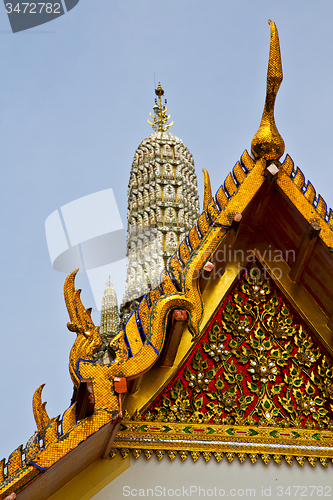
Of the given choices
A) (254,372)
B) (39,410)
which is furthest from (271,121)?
(39,410)

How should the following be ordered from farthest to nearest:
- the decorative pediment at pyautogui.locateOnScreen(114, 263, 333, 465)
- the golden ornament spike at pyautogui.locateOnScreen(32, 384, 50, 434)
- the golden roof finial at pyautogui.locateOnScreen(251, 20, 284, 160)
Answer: the golden roof finial at pyautogui.locateOnScreen(251, 20, 284, 160), the golden ornament spike at pyautogui.locateOnScreen(32, 384, 50, 434), the decorative pediment at pyautogui.locateOnScreen(114, 263, 333, 465)

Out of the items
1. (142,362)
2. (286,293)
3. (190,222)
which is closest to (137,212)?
(190,222)

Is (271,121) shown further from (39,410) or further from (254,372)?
(39,410)

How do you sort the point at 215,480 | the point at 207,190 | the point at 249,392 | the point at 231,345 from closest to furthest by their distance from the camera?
1. the point at 215,480
2. the point at 249,392
3. the point at 231,345
4. the point at 207,190

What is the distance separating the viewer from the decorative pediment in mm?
4230

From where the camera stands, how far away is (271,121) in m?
4.73

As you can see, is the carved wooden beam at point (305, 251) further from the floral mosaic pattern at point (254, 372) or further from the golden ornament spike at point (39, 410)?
the golden ornament spike at point (39, 410)

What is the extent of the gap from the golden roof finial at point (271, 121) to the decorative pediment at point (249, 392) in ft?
3.29

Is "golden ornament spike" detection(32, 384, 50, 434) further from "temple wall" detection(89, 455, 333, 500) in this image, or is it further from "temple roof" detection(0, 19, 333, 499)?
"temple wall" detection(89, 455, 333, 500)

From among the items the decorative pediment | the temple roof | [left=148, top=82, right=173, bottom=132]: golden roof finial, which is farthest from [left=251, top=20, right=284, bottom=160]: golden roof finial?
[left=148, top=82, right=173, bottom=132]: golden roof finial

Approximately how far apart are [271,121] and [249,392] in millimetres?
2126

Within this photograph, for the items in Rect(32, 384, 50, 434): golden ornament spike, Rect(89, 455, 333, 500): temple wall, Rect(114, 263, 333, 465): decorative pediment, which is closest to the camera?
Rect(89, 455, 333, 500): temple wall

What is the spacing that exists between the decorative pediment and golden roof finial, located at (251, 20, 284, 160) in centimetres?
100

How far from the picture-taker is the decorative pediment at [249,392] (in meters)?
4.23
